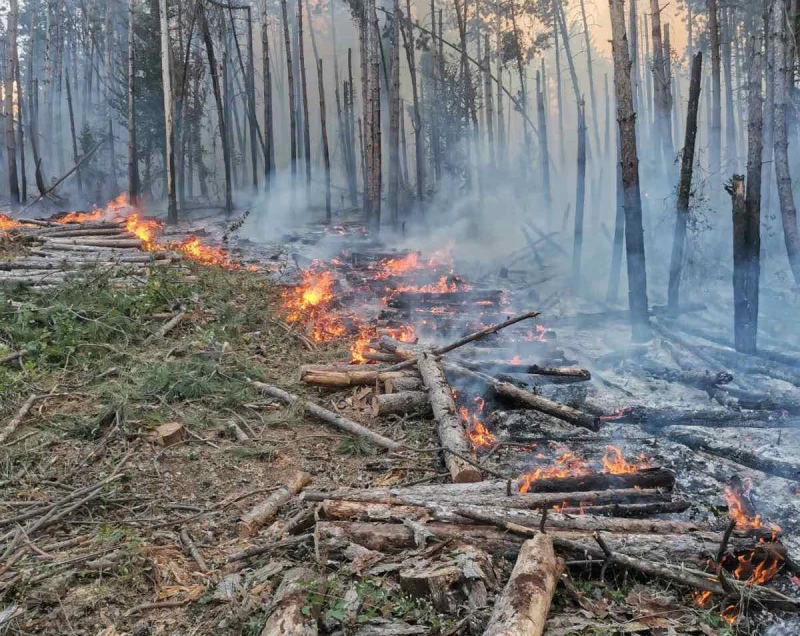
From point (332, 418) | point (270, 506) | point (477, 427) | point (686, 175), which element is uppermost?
point (686, 175)

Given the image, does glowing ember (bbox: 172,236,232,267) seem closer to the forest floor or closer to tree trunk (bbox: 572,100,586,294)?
the forest floor

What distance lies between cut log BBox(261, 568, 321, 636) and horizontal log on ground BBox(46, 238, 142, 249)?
1173cm

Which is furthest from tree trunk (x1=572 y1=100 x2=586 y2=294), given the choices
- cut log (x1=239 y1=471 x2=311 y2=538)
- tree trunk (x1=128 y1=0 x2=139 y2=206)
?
tree trunk (x1=128 y1=0 x2=139 y2=206)

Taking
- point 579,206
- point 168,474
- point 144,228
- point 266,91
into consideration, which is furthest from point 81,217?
point 168,474

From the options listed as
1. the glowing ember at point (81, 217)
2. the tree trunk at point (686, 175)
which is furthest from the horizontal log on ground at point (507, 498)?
the glowing ember at point (81, 217)

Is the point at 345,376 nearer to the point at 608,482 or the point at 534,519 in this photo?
the point at 608,482

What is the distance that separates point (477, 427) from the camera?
261 inches

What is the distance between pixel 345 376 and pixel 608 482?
3859 millimetres

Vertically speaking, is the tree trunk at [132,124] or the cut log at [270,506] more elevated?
the tree trunk at [132,124]

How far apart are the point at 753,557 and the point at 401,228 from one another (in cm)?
2001

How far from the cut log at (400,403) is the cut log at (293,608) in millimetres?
3466

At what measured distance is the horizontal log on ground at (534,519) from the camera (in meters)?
3.74

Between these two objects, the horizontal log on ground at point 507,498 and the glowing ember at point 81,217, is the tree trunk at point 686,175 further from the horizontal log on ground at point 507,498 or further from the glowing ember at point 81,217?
the glowing ember at point 81,217

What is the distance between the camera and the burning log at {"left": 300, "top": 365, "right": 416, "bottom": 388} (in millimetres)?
7488
